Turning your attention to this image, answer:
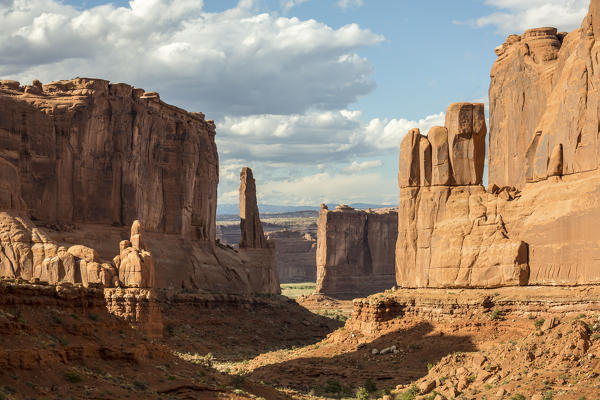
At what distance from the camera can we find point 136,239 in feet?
178

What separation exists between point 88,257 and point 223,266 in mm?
27943

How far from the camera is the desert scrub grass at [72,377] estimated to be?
88.8ft

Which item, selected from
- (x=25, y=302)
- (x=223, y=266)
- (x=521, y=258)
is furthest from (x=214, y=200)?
(x=25, y=302)

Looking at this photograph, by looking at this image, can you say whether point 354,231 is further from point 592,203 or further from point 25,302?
point 25,302

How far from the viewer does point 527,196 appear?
4566cm

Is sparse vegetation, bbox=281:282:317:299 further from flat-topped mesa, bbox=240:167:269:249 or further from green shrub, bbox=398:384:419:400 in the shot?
green shrub, bbox=398:384:419:400

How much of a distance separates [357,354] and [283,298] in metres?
36.8

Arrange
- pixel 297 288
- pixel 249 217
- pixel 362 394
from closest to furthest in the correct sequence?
1. pixel 362 394
2. pixel 249 217
3. pixel 297 288

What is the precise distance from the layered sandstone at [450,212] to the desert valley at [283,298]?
0.09 meters

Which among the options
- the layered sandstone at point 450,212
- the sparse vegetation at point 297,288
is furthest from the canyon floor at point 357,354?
the sparse vegetation at point 297,288

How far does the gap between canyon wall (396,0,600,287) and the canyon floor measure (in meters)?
1.28

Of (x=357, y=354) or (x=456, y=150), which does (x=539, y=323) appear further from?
(x=456, y=150)

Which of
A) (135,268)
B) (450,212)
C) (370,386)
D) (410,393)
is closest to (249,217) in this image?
(135,268)

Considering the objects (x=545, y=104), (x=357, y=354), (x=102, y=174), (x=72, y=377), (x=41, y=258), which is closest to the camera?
(x=72, y=377)
